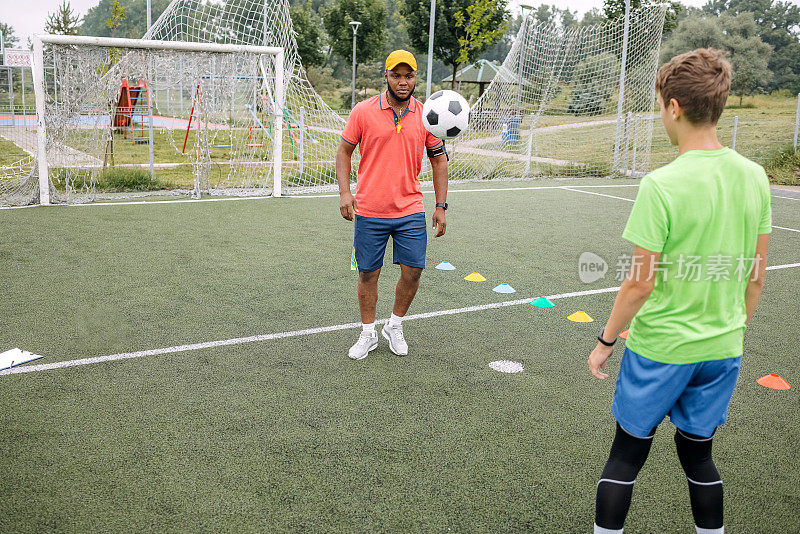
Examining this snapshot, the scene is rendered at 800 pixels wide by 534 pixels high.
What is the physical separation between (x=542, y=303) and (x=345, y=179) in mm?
2294

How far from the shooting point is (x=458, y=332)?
5.15m

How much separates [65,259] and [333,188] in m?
6.16

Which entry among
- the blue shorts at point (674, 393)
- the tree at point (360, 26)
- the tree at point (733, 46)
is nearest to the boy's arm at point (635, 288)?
the blue shorts at point (674, 393)

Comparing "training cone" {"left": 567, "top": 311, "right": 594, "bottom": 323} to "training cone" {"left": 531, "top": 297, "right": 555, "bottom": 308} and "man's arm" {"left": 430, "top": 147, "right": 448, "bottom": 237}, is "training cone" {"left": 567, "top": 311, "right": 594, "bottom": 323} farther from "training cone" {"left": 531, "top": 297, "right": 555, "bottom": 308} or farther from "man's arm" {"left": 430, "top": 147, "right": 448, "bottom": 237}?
"man's arm" {"left": 430, "top": 147, "right": 448, "bottom": 237}

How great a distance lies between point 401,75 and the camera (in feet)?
13.6

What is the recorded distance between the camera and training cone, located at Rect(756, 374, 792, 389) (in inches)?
168

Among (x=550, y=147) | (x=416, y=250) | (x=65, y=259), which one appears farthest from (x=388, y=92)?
(x=550, y=147)

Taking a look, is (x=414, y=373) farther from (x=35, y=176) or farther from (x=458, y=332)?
(x=35, y=176)

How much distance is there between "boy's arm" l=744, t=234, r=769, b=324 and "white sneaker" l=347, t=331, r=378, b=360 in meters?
2.68

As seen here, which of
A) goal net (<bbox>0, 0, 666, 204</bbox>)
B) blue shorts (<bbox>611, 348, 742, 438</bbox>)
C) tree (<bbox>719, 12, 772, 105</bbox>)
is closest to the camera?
blue shorts (<bbox>611, 348, 742, 438</bbox>)

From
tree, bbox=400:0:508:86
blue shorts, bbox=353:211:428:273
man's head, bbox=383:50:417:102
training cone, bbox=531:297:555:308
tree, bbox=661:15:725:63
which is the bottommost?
training cone, bbox=531:297:555:308

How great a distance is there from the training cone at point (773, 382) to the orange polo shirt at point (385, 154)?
2.45m

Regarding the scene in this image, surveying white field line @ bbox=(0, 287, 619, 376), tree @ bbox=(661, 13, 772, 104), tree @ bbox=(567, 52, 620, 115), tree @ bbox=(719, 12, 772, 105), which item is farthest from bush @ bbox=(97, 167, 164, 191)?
tree @ bbox=(661, 13, 772, 104)

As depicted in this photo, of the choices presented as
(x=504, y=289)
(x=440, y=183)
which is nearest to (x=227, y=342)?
(x=440, y=183)
